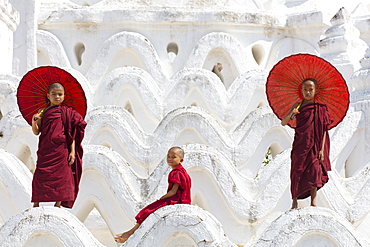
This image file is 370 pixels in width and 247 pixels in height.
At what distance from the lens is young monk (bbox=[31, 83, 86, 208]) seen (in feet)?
22.8

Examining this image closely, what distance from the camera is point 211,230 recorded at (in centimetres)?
674

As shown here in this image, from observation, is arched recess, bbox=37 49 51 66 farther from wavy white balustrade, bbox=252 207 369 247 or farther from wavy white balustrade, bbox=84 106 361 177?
wavy white balustrade, bbox=252 207 369 247

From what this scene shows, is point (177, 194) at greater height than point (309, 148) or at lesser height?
lesser

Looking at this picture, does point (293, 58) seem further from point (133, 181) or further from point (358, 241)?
point (133, 181)

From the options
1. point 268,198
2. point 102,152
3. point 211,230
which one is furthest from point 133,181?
point 211,230

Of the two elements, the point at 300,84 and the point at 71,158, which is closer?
the point at 71,158

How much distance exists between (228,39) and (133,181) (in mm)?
3437

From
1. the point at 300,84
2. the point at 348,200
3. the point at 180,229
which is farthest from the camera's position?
the point at 348,200

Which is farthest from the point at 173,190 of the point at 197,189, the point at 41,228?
the point at 197,189

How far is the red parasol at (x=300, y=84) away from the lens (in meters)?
7.21

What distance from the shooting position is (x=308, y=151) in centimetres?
696

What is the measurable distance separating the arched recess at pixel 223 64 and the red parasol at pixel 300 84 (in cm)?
410

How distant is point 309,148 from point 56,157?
1.95 m

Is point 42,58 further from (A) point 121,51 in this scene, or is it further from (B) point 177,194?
(B) point 177,194
